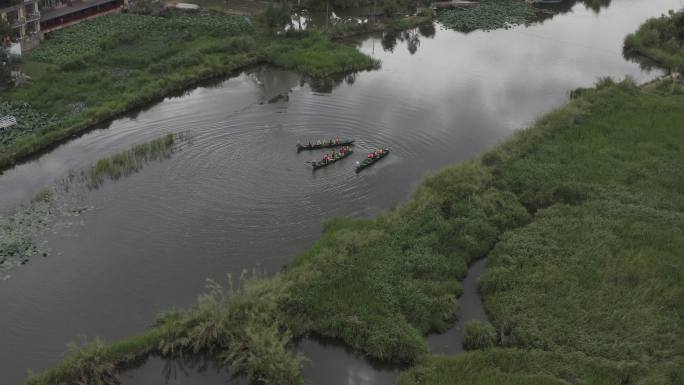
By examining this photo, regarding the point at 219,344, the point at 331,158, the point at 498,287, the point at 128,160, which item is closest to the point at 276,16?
the point at 331,158

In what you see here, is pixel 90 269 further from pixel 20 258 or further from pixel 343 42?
pixel 343 42

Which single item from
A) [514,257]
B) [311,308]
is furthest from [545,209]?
[311,308]

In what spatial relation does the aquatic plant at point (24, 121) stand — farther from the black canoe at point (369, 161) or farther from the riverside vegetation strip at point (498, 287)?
the riverside vegetation strip at point (498, 287)

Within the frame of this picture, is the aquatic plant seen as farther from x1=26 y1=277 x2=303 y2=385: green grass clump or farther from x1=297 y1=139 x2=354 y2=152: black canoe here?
x1=26 y1=277 x2=303 y2=385: green grass clump

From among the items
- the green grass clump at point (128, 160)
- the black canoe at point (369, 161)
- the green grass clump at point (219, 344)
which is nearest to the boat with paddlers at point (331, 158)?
the black canoe at point (369, 161)

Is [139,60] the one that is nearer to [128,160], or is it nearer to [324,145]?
A: [128,160]

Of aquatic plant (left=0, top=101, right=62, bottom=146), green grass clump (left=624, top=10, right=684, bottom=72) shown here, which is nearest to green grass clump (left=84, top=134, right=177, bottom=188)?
aquatic plant (left=0, top=101, right=62, bottom=146)

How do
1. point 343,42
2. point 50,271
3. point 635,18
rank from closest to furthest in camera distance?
point 50,271 → point 343,42 → point 635,18

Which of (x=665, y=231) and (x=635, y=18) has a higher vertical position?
(x=635, y=18)
